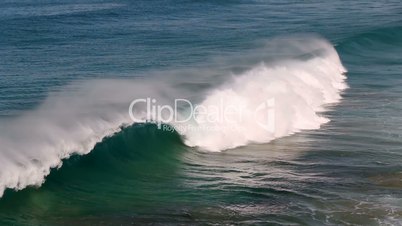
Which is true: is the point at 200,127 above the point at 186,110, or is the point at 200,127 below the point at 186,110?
below

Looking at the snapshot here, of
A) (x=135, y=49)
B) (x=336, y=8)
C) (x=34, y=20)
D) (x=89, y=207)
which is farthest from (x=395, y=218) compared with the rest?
(x=336, y=8)

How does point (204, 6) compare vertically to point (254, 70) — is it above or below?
above

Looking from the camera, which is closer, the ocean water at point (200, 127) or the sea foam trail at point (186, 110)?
the ocean water at point (200, 127)

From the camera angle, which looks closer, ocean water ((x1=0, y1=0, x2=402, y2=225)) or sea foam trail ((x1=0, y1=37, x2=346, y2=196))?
ocean water ((x1=0, y1=0, x2=402, y2=225))

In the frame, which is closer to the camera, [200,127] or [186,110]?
[200,127]

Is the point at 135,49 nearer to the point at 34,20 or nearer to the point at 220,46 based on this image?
the point at 220,46
